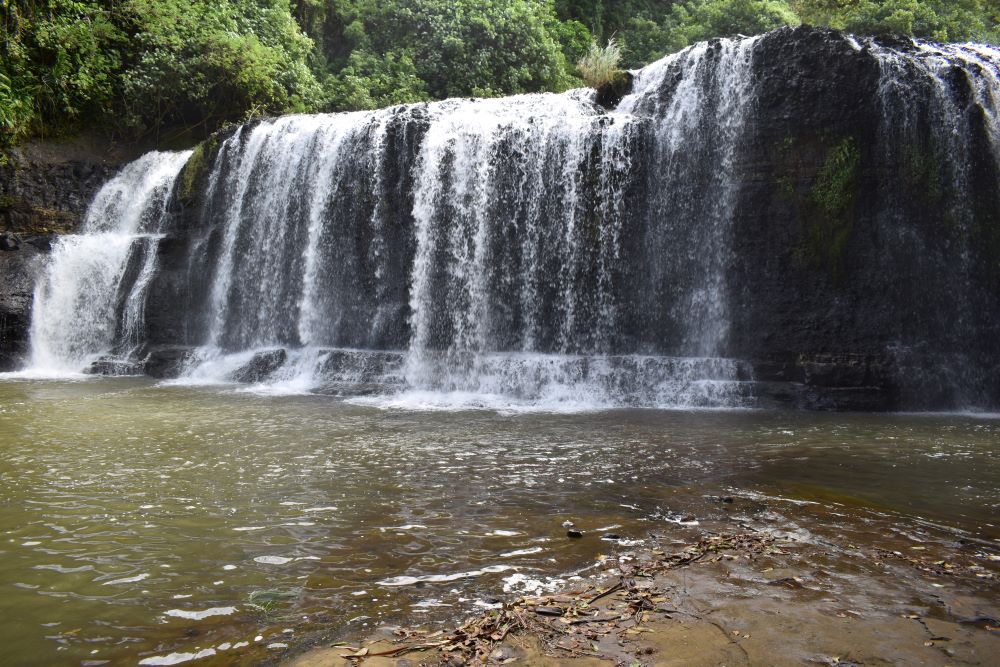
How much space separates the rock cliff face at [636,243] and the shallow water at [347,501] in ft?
7.47

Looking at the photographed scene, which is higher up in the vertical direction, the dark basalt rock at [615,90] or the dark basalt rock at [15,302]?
the dark basalt rock at [615,90]

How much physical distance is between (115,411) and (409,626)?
7.32m

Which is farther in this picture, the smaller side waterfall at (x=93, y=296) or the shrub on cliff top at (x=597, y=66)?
the shrub on cliff top at (x=597, y=66)

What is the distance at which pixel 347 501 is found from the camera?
14.6ft

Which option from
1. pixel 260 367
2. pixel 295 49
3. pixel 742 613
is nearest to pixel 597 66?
pixel 295 49

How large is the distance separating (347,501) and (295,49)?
60.1ft

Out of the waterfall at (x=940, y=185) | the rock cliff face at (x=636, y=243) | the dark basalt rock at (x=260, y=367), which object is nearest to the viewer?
the waterfall at (x=940, y=185)

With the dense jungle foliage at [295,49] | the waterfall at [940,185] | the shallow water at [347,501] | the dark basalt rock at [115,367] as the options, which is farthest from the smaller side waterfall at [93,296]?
the waterfall at [940,185]

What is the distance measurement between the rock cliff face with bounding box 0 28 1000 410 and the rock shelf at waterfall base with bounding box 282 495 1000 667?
675cm

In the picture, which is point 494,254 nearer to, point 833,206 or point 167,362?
point 833,206

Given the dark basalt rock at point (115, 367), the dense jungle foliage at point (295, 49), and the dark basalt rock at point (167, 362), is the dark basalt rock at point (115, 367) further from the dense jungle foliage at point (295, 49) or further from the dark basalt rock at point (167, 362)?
the dense jungle foliage at point (295, 49)

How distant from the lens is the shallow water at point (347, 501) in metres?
2.81

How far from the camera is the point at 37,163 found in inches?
653

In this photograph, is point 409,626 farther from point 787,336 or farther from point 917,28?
point 917,28
